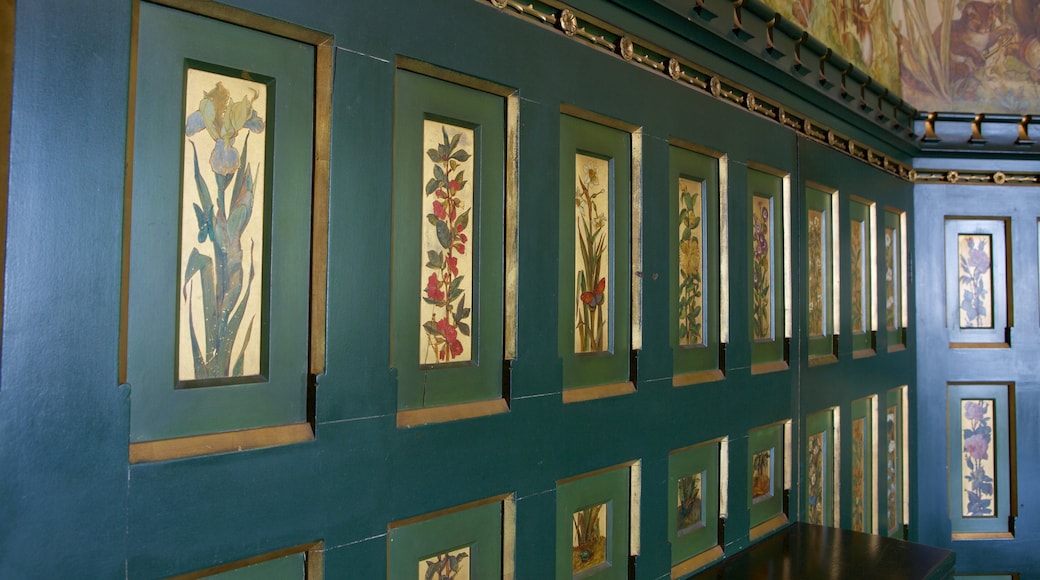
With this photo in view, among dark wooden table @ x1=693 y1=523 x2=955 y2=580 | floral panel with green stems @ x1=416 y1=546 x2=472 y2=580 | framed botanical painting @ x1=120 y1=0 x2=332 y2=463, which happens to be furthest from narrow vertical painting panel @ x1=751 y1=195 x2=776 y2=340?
framed botanical painting @ x1=120 y1=0 x2=332 y2=463

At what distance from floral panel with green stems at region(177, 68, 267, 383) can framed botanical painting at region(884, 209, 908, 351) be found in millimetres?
5475

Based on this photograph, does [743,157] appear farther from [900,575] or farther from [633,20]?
[900,575]

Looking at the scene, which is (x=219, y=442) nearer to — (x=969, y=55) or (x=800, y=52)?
(x=800, y=52)

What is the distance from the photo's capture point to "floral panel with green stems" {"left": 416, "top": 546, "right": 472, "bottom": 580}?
248 centimetres

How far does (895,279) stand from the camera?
645 centimetres

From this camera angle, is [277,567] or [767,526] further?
[767,526]

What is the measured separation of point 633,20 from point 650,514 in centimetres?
217

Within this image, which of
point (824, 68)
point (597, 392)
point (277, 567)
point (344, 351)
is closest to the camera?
point (277, 567)

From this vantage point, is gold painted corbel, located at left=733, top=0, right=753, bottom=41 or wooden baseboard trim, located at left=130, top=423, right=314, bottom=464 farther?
gold painted corbel, located at left=733, top=0, right=753, bottom=41

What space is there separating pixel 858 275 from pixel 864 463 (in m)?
1.42

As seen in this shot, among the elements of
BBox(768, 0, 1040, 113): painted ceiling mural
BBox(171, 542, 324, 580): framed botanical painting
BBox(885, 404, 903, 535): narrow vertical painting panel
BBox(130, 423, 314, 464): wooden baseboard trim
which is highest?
BBox(768, 0, 1040, 113): painted ceiling mural

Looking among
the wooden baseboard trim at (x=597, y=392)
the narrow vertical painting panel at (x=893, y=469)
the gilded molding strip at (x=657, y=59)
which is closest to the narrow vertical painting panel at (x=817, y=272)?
the gilded molding strip at (x=657, y=59)

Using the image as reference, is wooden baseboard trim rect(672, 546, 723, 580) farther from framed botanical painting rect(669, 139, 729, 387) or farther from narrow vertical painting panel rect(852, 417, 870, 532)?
narrow vertical painting panel rect(852, 417, 870, 532)

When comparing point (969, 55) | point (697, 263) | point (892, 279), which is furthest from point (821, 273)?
point (969, 55)
